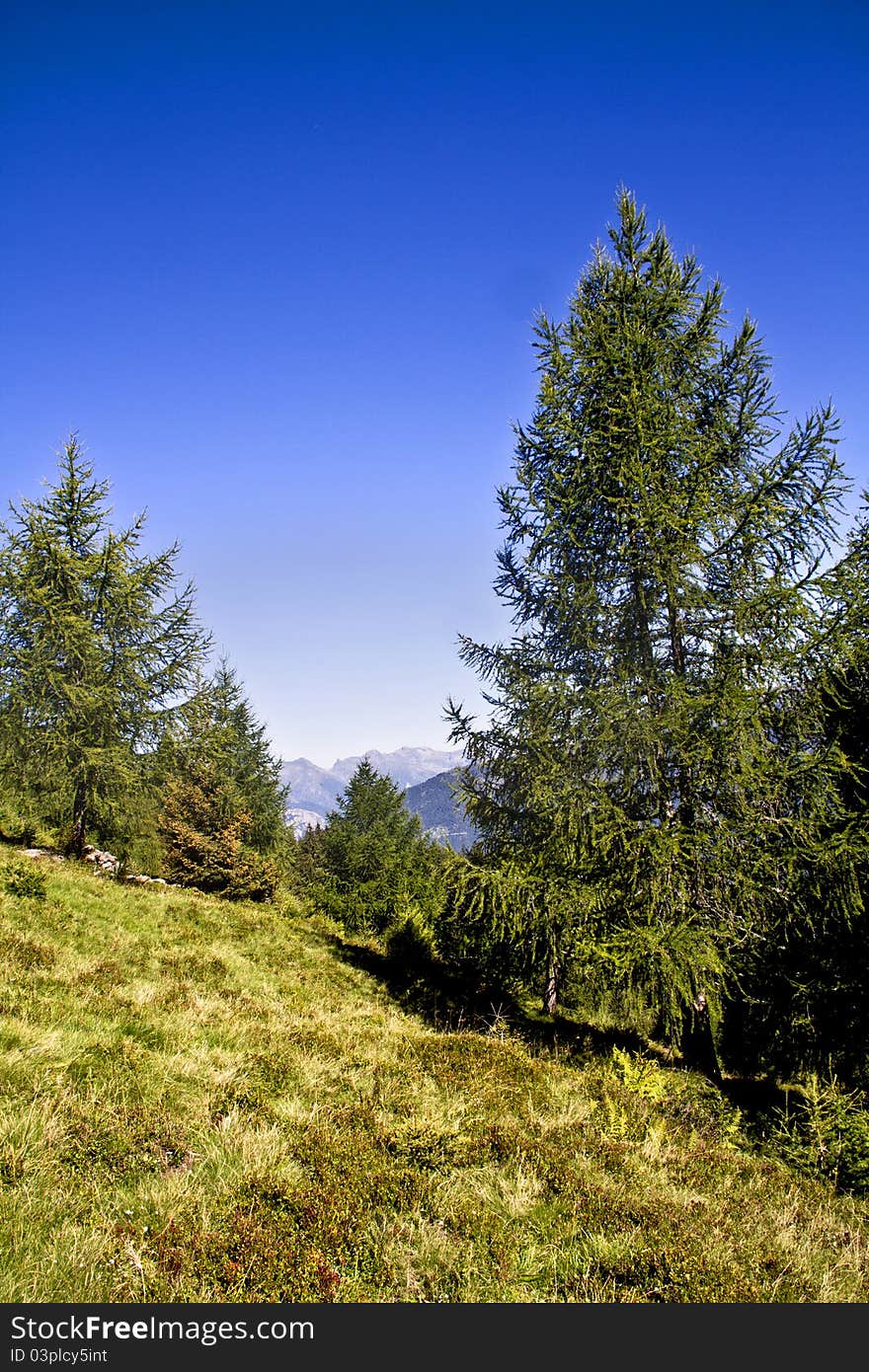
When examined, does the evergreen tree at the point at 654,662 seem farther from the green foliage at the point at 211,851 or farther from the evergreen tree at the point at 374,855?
the green foliage at the point at 211,851

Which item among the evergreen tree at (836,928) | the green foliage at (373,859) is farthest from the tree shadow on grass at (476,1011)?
the green foliage at (373,859)

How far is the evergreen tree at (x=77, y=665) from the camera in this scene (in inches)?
648

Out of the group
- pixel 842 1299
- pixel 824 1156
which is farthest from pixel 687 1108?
pixel 842 1299

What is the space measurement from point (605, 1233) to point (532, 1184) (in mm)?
652

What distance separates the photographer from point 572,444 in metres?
9.84

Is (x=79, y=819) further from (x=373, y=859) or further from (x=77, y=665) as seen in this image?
(x=373, y=859)

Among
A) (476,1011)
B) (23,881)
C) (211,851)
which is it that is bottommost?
(476,1011)

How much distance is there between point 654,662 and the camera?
9305 mm

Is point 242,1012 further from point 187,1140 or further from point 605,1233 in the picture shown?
point 605,1233

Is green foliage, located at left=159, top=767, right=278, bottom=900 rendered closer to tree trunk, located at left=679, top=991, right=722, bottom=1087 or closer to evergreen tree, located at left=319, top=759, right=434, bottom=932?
evergreen tree, located at left=319, top=759, right=434, bottom=932

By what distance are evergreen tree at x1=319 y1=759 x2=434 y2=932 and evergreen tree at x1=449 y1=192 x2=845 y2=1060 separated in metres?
12.5

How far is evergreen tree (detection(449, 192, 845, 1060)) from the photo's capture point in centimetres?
822

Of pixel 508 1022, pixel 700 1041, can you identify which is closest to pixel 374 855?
pixel 508 1022

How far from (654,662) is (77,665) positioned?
626 inches
